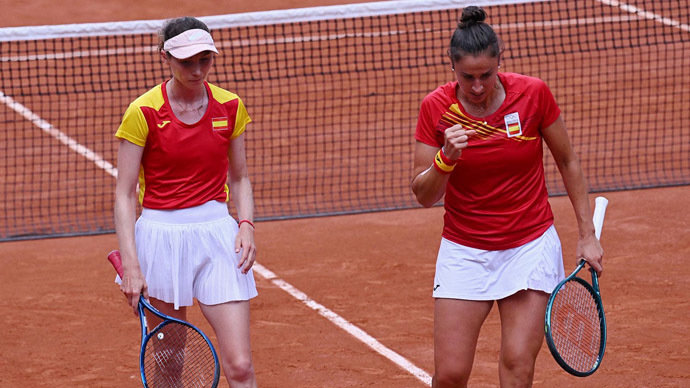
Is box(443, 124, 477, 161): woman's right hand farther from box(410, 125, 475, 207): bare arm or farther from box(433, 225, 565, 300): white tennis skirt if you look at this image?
box(433, 225, 565, 300): white tennis skirt

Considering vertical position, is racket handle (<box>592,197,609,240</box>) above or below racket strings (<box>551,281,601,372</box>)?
above

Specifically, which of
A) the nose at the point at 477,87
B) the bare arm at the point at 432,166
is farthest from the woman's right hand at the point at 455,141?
the nose at the point at 477,87

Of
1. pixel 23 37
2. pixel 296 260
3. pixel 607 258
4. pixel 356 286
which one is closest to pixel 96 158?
pixel 23 37

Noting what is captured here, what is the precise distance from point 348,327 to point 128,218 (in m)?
3.25

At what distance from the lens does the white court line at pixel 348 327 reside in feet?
23.4

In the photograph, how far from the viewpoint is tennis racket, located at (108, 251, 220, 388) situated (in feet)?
16.6

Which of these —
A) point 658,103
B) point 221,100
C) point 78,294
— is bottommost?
point 78,294

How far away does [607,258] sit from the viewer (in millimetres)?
9352

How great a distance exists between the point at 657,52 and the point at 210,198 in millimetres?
12425

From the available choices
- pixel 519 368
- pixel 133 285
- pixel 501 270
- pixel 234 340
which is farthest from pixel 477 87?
pixel 133 285

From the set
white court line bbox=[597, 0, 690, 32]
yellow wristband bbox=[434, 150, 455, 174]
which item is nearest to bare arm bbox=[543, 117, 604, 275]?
yellow wristband bbox=[434, 150, 455, 174]

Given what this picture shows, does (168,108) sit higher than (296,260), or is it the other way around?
(168,108)

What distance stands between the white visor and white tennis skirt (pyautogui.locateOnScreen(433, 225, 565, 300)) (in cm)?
150

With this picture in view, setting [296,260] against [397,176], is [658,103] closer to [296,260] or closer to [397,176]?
[397,176]
